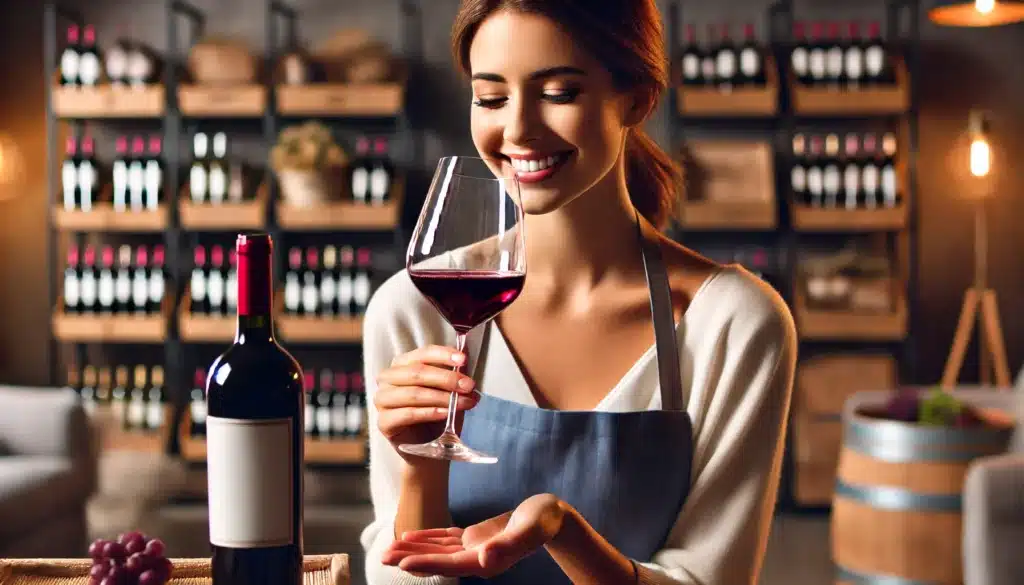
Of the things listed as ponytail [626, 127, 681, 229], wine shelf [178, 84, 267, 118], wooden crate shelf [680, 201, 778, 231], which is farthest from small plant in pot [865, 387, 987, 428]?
wine shelf [178, 84, 267, 118]

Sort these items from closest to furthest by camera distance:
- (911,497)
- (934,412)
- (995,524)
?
(995,524), (911,497), (934,412)

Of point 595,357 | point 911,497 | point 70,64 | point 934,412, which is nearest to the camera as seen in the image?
point 595,357

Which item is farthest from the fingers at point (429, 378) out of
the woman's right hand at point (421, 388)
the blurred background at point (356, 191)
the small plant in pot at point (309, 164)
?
the small plant in pot at point (309, 164)

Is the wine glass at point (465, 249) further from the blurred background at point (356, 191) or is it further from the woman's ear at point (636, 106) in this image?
the blurred background at point (356, 191)

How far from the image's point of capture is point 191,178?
525 cm

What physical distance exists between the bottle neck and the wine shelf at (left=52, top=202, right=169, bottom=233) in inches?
175

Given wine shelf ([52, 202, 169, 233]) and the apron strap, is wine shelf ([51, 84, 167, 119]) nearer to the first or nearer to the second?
wine shelf ([52, 202, 169, 233])

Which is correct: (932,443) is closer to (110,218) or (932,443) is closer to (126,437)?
(126,437)

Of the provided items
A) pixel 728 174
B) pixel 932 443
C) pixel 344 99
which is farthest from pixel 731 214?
pixel 932 443

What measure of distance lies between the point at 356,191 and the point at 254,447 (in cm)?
431

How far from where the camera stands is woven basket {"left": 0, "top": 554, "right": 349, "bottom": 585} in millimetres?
1266

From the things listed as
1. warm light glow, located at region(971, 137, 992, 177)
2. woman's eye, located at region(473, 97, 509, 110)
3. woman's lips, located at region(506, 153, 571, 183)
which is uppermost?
warm light glow, located at region(971, 137, 992, 177)

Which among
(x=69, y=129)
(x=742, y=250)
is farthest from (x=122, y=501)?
(x=742, y=250)

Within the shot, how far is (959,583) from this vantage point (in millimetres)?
3100
